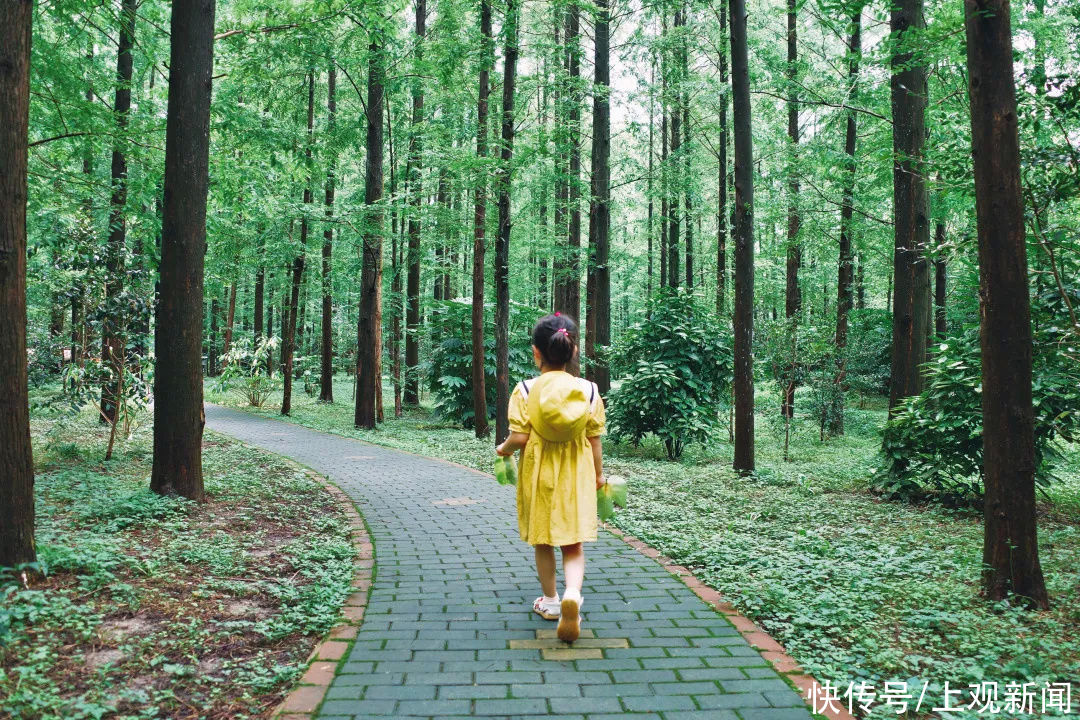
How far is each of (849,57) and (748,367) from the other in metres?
4.06

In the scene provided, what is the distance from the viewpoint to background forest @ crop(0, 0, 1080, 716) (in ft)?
15.9

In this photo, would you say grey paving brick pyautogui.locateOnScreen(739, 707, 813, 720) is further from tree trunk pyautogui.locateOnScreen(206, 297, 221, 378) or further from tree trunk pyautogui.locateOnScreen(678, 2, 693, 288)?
tree trunk pyautogui.locateOnScreen(206, 297, 221, 378)

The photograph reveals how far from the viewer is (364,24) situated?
1046cm

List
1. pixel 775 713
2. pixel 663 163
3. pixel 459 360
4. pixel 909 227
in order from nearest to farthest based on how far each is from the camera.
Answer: pixel 775 713 < pixel 909 227 < pixel 459 360 < pixel 663 163

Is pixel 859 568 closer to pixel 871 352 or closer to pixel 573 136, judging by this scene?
pixel 573 136

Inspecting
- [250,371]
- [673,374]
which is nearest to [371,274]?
[250,371]

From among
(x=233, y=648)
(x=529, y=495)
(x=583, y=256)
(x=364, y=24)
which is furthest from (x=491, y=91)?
(x=233, y=648)

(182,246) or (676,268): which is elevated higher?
(676,268)

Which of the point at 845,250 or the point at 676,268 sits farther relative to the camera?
the point at 676,268

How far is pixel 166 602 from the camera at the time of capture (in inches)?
164

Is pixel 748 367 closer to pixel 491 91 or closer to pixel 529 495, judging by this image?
pixel 529 495

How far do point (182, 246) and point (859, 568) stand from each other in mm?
6639

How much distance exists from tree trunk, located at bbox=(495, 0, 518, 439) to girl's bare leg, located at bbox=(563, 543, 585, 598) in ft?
26.1

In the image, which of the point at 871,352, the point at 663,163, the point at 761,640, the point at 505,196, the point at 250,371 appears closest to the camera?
the point at 761,640
